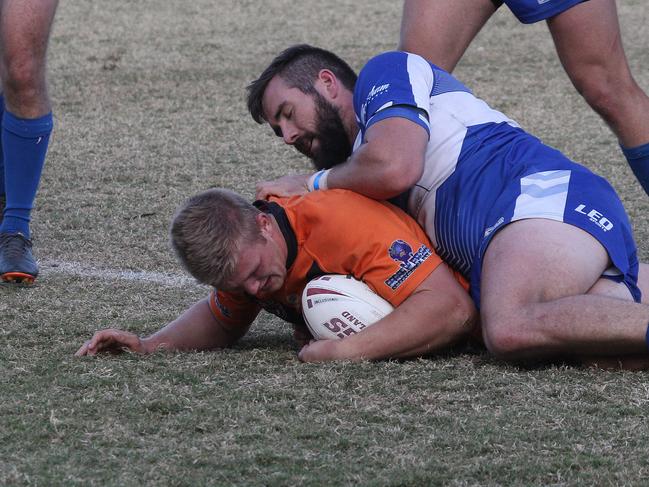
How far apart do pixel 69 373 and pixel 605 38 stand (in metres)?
2.23

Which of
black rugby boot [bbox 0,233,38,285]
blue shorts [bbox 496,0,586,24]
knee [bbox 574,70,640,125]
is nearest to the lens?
blue shorts [bbox 496,0,586,24]

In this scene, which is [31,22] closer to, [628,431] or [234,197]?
[234,197]

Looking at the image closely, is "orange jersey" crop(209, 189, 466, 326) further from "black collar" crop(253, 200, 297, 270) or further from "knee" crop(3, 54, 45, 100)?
"knee" crop(3, 54, 45, 100)

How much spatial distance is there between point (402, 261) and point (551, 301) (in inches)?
17.7

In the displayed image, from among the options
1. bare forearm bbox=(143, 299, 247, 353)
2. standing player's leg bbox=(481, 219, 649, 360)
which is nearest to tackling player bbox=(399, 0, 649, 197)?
standing player's leg bbox=(481, 219, 649, 360)

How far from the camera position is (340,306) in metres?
3.50

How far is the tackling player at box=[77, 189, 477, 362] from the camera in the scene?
3473mm

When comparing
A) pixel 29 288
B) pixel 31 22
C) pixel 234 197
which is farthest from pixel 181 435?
pixel 31 22

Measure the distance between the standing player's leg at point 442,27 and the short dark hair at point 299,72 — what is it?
0.32m

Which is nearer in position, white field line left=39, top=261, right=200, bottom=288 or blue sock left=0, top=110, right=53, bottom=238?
white field line left=39, top=261, right=200, bottom=288

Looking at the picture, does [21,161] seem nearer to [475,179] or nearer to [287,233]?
[287,233]

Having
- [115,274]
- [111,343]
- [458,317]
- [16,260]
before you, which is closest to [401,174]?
[458,317]

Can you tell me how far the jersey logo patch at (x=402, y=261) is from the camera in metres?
3.54

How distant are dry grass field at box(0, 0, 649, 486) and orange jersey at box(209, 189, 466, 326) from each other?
22 centimetres
